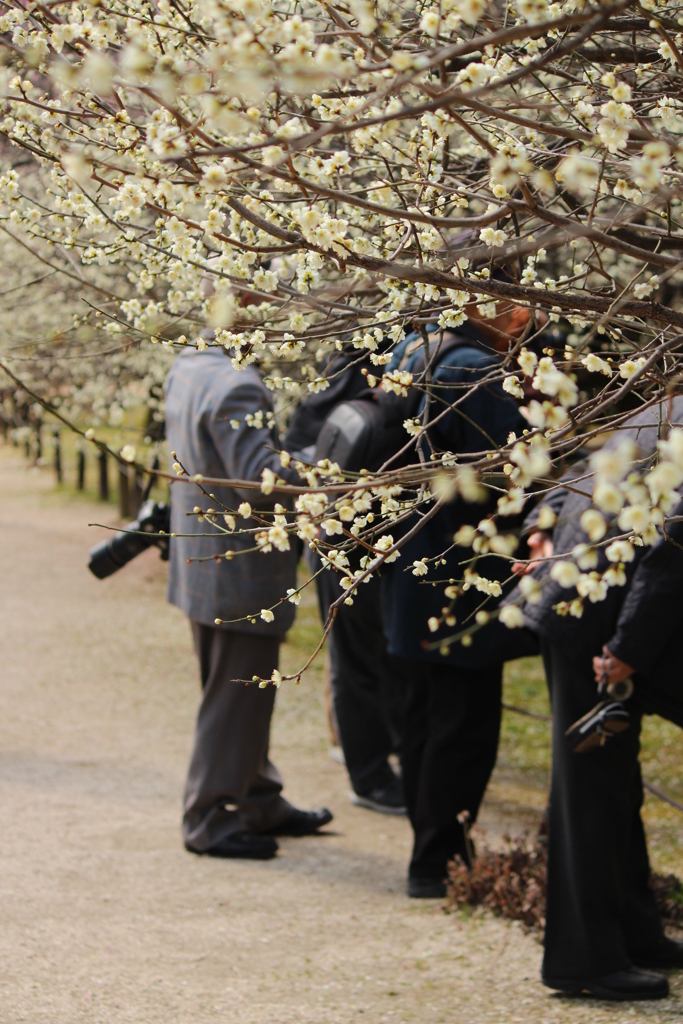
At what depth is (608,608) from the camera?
3.39 m

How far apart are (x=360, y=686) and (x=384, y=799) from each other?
62 cm

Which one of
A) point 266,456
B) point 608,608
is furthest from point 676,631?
point 266,456

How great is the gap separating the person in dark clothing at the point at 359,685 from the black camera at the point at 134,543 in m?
1.02

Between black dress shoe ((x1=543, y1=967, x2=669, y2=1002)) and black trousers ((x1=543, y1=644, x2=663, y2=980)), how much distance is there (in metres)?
0.02

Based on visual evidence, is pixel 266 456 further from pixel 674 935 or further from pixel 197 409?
pixel 674 935

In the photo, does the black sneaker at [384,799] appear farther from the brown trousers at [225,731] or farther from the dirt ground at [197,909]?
the brown trousers at [225,731]

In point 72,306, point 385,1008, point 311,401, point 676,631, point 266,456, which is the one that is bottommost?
point 385,1008

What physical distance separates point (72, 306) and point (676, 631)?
9058 mm

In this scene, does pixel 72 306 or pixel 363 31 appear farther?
pixel 72 306

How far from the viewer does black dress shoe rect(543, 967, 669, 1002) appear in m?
3.39

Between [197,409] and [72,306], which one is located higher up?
[72,306]

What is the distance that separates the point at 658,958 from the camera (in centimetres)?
365

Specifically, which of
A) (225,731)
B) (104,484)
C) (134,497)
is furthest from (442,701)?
(104,484)

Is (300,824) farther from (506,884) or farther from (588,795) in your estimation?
(588,795)
